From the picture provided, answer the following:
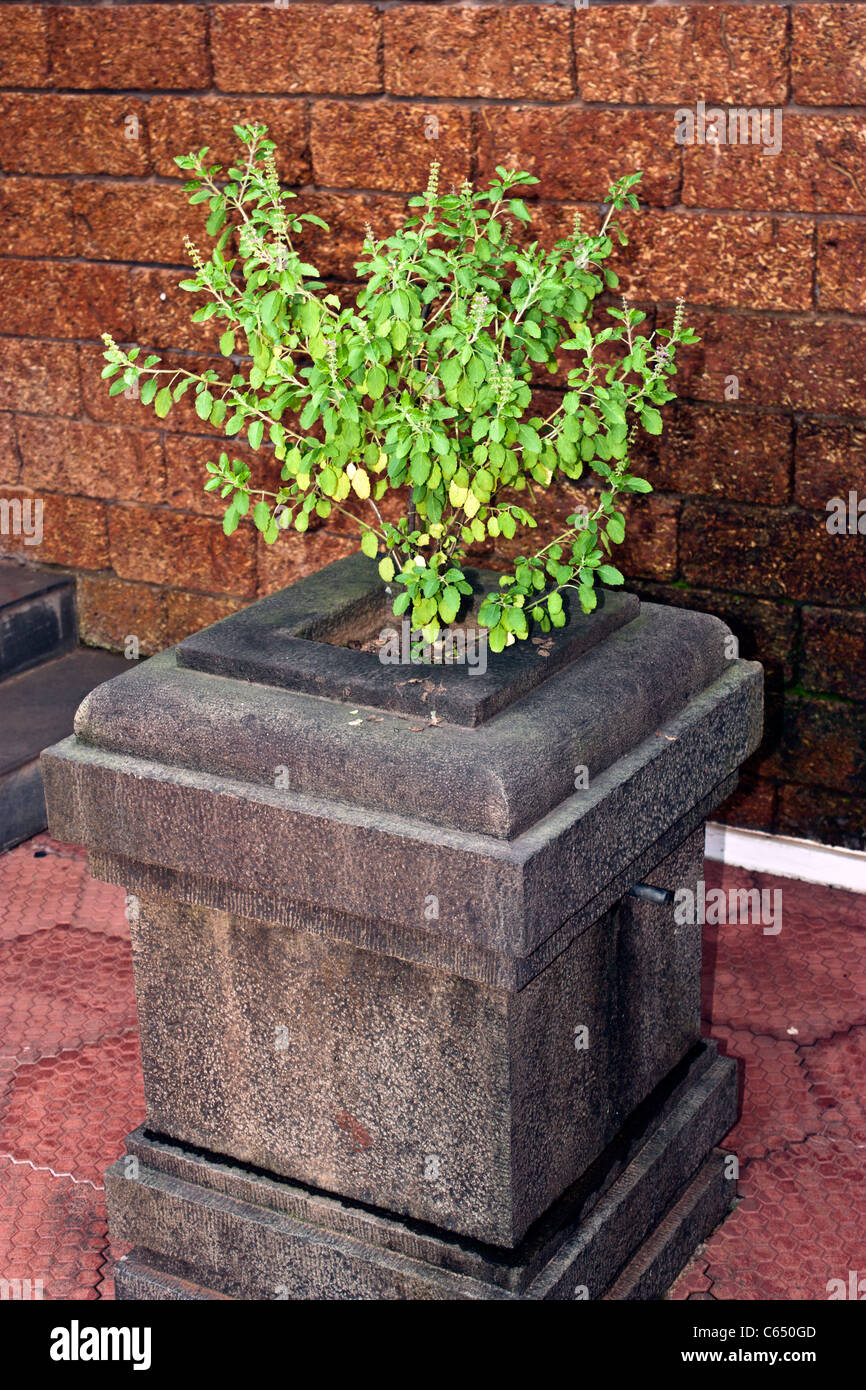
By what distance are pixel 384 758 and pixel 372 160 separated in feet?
8.32

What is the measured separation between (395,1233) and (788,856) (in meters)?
2.11

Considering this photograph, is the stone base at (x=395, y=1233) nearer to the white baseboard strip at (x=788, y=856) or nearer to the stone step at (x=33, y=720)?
the white baseboard strip at (x=788, y=856)

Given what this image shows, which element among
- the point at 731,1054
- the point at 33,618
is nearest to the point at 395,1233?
the point at 731,1054

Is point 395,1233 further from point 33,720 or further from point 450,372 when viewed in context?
point 33,720

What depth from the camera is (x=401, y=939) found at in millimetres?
2330

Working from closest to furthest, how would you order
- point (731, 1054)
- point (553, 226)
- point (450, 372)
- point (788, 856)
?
point (450, 372) < point (731, 1054) < point (553, 226) < point (788, 856)

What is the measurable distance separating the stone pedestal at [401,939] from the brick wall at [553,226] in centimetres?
127

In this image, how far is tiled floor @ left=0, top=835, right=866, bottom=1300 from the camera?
117 inches

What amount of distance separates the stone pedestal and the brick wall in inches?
49.9

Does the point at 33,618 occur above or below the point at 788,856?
above

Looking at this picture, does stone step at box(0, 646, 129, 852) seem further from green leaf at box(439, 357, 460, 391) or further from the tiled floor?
green leaf at box(439, 357, 460, 391)

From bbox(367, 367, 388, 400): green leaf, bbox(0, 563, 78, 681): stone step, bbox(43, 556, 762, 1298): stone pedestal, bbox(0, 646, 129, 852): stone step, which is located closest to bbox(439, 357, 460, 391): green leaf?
bbox(367, 367, 388, 400): green leaf

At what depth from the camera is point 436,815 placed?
2.27 metres

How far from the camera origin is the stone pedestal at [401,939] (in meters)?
2.29
